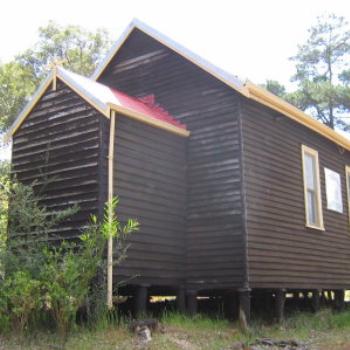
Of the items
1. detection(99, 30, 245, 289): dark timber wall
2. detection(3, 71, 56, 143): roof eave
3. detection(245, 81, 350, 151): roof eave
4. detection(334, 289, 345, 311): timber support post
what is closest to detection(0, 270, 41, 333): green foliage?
detection(99, 30, 245, 289): dark timber wall

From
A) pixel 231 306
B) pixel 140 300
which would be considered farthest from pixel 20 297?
pixel 231 306

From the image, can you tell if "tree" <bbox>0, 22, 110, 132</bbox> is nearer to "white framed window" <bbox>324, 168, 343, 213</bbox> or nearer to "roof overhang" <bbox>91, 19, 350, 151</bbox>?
"roof overhang" <bbox>91, 19, 350, 151</bbox>

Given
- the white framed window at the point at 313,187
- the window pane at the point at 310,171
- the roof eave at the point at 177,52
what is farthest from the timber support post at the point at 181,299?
the window pane at the point at 310,171

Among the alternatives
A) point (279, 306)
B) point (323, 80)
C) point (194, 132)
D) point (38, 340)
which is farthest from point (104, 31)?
point (38, 340)

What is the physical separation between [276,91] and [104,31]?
1171 centimetres

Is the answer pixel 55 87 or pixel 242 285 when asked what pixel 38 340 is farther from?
pixel 55 87

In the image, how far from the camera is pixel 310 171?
1476 centimetres

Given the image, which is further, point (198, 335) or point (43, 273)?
point (198, 335)

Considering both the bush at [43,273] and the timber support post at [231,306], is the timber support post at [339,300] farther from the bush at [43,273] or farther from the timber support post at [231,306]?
the bush at [43,273]

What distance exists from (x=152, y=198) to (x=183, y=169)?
1.36 metres

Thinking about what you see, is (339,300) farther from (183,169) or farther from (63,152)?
(63,152)

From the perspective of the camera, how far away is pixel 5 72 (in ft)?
95.8

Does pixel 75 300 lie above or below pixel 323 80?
below

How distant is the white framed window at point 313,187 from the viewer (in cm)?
1445
